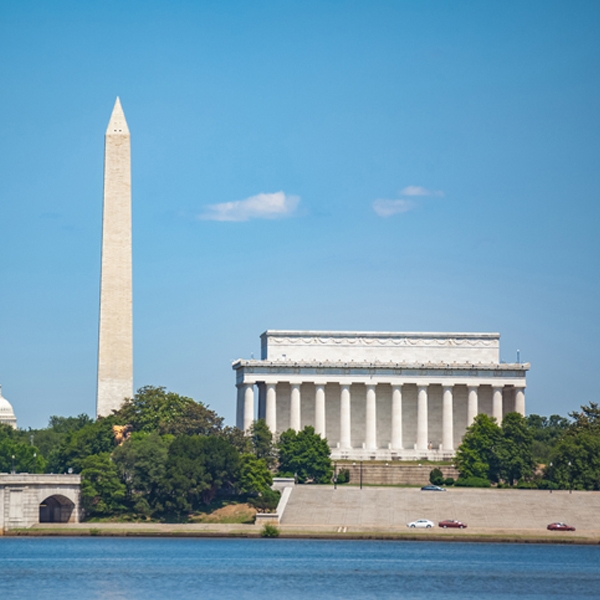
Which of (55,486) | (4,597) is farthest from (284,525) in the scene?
(4,597)

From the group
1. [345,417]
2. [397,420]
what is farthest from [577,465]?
[345,417]

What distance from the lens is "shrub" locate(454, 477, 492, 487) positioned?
14562 cm

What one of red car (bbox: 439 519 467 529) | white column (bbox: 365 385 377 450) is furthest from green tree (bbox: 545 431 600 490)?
white column (bbox: 365 385 377 450)

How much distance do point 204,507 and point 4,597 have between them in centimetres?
4623

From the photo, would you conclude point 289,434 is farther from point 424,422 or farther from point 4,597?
point 4,597

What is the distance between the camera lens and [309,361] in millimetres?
168125

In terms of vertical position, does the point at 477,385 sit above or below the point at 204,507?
above

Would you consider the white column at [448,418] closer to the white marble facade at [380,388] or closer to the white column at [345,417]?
the white marble facade at [380,388]

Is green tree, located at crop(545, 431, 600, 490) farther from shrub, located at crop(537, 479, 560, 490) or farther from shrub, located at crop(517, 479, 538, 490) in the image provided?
shrub, located at crop(517, 479, 538, 490)

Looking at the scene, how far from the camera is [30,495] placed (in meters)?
134

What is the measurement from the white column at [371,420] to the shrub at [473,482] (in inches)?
820

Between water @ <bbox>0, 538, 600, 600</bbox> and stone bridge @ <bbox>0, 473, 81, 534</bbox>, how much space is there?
495 centimetres

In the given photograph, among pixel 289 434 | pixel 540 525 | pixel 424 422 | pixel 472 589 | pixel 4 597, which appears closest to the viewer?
pixel 4 597

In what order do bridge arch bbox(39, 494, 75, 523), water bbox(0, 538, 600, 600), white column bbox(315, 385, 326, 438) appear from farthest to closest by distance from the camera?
white column bbox(315, 385, 326, 438) < bridge arch bbox(39, 494, 75, 523) < water bbox(0, 538, 600, 600)
